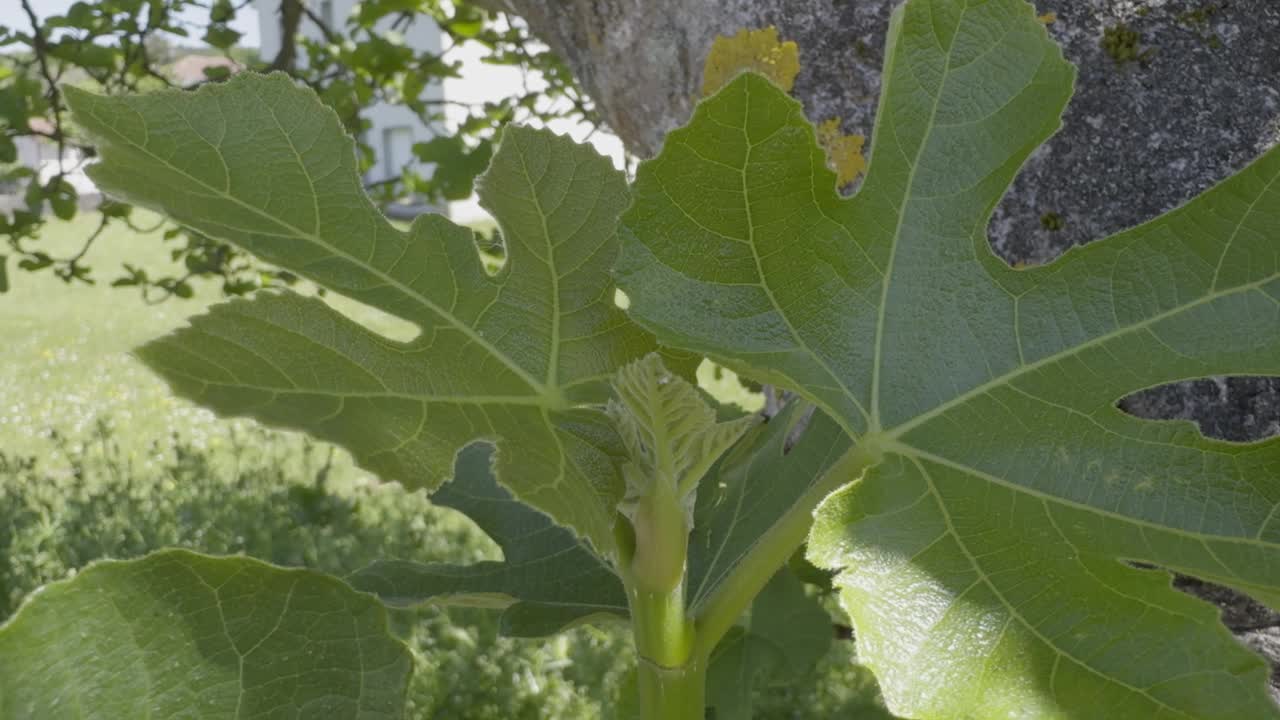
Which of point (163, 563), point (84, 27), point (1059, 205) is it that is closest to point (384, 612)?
point (163, 563)

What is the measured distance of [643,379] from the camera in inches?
24.7

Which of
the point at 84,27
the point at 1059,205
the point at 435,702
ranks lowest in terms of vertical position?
the point at 435,702

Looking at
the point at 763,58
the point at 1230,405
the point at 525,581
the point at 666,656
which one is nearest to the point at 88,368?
the point at 763,58

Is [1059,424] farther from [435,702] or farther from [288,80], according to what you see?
[435,702]

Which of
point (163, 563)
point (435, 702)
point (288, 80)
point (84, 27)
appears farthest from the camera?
point (435, 702)

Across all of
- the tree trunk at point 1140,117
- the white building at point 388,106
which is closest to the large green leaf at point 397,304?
the tree trunk at point 1140,117

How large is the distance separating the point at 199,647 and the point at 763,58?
3.14 feet

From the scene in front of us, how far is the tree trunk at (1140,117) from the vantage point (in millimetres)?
1108

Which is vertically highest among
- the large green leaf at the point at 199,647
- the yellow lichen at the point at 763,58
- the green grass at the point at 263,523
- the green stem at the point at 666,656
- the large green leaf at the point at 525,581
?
the yellow lichen at the point at 763,58

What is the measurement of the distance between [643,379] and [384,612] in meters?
0.18

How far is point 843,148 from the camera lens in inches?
50.5

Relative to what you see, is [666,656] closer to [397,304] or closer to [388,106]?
[397,304]

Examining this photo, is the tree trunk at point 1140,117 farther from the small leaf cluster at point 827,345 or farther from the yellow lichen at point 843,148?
the small leaf cluster at point 827,345

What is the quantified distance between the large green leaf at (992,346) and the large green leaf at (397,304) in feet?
0.20
